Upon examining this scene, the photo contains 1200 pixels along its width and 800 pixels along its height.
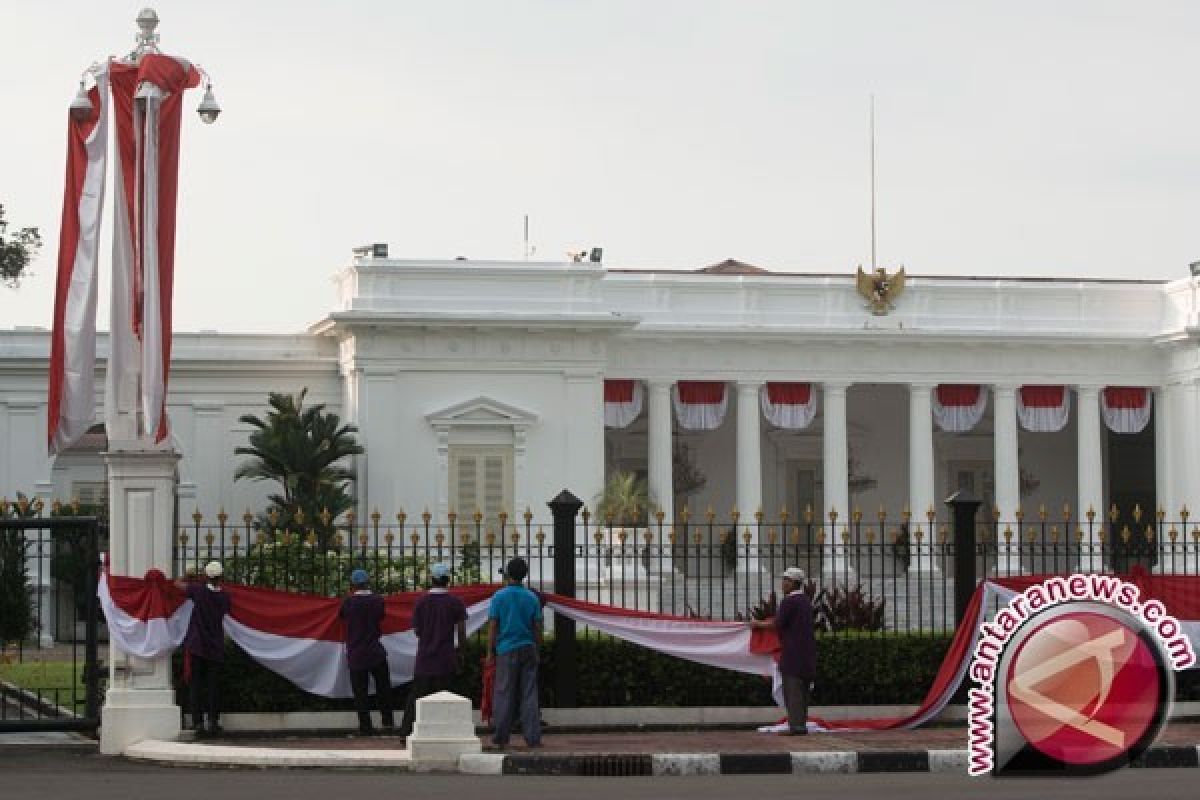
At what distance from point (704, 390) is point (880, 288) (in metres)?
4.14

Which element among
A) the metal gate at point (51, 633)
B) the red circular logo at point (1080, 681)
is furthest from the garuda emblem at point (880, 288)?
the red circular logo at point (1080, 681)

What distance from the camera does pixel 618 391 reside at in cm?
4631

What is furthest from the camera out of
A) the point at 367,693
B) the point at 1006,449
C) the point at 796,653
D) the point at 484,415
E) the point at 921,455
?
the point at 1006,449

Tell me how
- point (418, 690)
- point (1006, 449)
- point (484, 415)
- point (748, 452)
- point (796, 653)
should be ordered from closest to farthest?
point (418, 690) → point (796, 653) → point (484, 415) → point (748, 452) → point (1006, 449)

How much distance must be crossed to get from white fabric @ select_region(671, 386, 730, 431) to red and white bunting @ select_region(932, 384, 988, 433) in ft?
15.0

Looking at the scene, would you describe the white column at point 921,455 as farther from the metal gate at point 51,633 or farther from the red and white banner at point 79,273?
the red and white banner at point 79,273

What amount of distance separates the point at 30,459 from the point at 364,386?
645 centimetres

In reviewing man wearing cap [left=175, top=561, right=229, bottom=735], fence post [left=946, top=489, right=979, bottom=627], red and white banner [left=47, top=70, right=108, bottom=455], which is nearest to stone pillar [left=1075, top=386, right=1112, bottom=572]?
fence post [left=946, top=489, right=979, bottom=627]

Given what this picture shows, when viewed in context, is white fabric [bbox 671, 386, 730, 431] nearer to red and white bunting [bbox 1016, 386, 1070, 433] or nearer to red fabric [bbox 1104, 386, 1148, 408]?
red and white bunting [bbox 1016, 386, 1070, 433]

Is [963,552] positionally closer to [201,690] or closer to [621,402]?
[201,690]

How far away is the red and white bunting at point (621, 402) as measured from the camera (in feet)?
151

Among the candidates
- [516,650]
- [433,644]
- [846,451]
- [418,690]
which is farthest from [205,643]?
[846,451]

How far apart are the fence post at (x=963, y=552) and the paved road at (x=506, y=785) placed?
15.0 feet

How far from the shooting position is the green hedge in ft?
67.6
